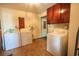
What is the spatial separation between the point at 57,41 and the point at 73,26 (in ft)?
0.96

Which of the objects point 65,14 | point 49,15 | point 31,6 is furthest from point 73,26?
point 31,6

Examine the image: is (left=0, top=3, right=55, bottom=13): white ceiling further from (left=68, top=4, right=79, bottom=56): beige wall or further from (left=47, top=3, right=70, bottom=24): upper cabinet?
(left=68, top=4, right=79, bottom=56): beige wall

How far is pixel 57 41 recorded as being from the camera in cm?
110

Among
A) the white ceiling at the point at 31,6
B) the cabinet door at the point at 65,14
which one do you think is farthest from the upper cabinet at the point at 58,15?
the white ceiling at the point at 31,6

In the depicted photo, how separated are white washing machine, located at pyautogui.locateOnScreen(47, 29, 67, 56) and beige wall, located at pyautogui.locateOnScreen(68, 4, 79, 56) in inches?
2.6

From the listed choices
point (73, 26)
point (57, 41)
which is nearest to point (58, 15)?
point (73, 26)

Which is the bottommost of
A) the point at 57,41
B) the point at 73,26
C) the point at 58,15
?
the point at 57,41

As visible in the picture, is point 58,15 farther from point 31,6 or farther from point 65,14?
point 31,6

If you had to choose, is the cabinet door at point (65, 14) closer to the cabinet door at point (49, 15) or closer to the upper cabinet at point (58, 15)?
the upper cabinet at point (58, 15)

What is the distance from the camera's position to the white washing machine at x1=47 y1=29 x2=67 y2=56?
1.09 metres

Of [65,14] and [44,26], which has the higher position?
[65,14]

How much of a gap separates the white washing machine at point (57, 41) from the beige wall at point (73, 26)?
7 centimetres

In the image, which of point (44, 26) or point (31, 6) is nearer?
point (31, 6)

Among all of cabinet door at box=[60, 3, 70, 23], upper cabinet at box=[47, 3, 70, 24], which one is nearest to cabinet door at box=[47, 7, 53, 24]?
upper cabinet at box=[47, 3, 70, 24]
